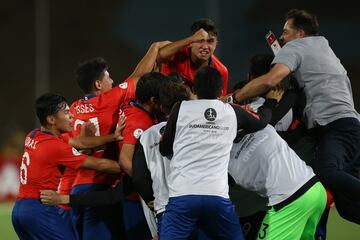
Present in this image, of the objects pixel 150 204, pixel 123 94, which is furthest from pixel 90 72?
pixel 150 204

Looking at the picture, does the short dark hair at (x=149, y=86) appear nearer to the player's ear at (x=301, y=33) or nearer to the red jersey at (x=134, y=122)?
the red jersey at (x=134, y=122)

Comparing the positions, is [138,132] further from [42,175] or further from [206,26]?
[206,26]

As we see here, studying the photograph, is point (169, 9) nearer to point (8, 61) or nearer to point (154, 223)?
point (8, 61)

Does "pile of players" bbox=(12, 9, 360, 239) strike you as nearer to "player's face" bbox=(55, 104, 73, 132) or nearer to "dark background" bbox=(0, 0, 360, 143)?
"player's face" bbox=(55, 104, 73, 132)

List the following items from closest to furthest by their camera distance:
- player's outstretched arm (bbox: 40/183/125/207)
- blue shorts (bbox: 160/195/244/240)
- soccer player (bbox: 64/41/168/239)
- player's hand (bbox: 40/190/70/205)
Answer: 1. blue shorts (bbox: 160/195/244/240)
2. player's outstretched arm (bbox: 40/183/125/207)
3. player's hand (bbox: 40/190/70/205)
4. soccer player (bbox: 64/41/168/239)

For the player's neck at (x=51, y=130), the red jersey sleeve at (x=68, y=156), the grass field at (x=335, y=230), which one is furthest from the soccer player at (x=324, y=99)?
the grass field at (x=335, y=230)

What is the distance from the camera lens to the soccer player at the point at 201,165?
5223mm

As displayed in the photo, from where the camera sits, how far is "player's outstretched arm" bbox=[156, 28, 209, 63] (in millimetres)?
6711

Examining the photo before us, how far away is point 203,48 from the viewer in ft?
23.4

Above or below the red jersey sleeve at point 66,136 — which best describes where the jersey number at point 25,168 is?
below

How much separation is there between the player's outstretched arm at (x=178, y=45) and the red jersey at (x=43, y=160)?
119 cm

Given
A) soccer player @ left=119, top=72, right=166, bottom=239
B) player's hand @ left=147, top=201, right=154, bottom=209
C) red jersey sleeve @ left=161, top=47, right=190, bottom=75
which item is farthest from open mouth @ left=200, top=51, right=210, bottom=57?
player's hand @ left=147, top=201, right=154, bottom=209

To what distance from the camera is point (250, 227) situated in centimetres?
631

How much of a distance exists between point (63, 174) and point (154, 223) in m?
1.37
